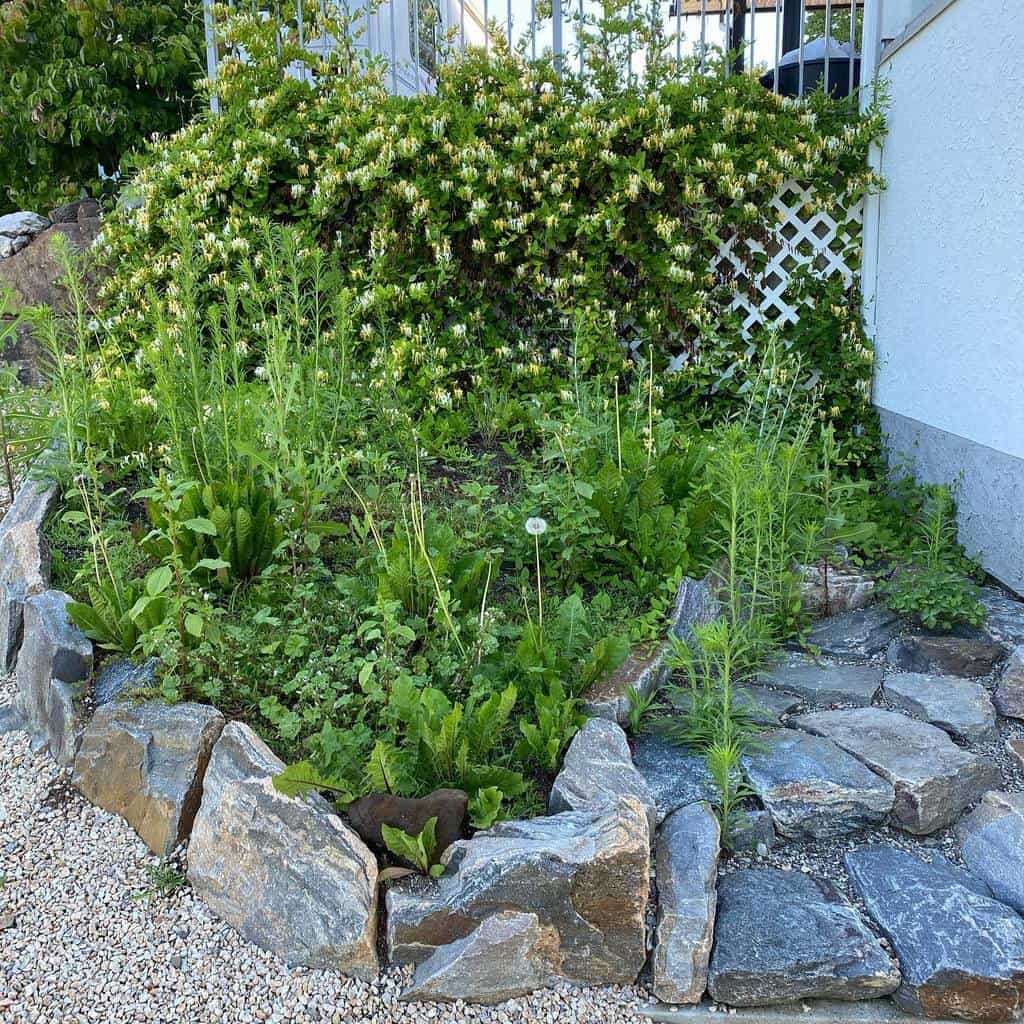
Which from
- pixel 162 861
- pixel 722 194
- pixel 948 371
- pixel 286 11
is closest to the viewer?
pixel 162 861

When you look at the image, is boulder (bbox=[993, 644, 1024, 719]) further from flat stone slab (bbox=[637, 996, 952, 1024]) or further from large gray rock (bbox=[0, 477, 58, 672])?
large gray rock (bbox=[0, 477, 58, 672])

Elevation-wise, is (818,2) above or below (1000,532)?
above

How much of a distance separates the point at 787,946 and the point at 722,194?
3.87 metres

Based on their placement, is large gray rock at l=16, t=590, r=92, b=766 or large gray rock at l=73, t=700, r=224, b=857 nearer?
large gray rock at l=73, t=700, r=224, b=857

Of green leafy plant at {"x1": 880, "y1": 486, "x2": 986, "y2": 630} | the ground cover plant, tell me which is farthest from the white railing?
green leafy plant at {"x1": 880, "y1": 486, "x2": 986, "y2": 630}

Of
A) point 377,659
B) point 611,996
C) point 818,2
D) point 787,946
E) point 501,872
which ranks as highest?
point 818,2

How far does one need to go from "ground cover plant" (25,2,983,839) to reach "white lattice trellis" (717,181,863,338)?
134mm

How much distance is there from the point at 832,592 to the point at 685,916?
1.70 m

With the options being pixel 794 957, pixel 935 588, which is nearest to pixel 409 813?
pixel 794 957

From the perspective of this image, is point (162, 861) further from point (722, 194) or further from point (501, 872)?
point (722, 194)

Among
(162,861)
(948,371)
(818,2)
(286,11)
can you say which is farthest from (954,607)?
(818,2)

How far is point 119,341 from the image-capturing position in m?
4.97

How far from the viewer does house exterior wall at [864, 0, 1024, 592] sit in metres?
3.43

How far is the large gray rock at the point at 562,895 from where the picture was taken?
1.89m
